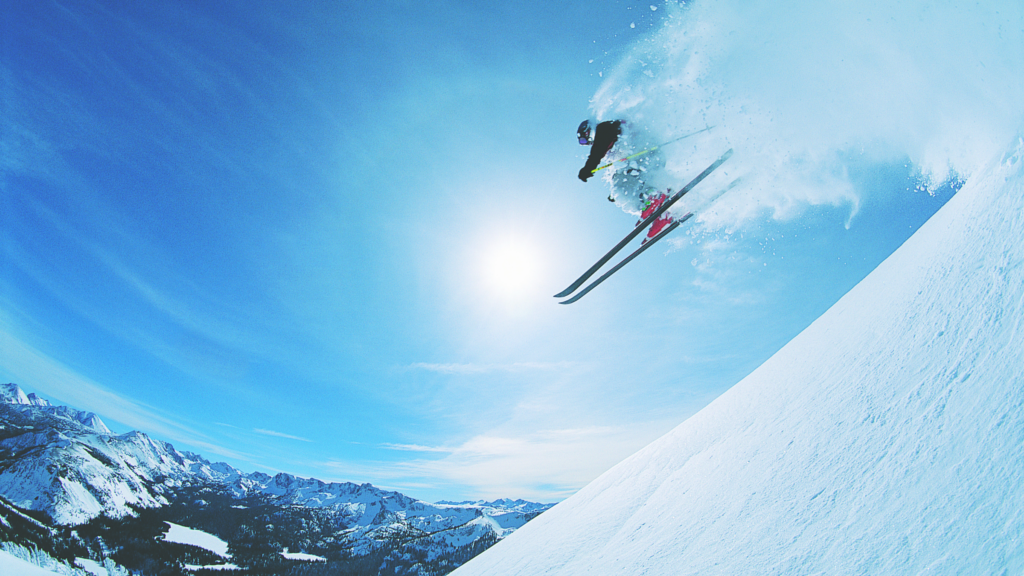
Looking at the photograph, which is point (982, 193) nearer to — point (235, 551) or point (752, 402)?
point (752, 402)

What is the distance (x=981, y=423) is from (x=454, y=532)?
19863 centimetres

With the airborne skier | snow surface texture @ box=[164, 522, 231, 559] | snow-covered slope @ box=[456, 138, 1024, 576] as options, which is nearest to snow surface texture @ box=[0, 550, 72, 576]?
snow-covered slope @ box=[456, 138, 1024, 576]

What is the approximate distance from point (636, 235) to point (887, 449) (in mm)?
5891

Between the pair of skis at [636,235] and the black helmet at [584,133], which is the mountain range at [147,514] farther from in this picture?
the black helmet at [584,133]

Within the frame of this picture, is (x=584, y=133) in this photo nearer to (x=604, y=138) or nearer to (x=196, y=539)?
(x=604, y=138)

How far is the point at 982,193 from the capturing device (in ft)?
19.0

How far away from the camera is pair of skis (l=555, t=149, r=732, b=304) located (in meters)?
7.82

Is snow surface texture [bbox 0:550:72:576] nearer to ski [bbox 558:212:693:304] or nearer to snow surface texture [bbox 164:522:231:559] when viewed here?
ski [bbox 558:212:693:304]

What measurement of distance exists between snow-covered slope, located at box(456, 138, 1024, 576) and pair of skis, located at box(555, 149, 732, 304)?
143 inches

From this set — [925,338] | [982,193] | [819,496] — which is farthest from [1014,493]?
[982,193]

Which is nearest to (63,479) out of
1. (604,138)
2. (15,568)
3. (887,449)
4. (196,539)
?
(196,539)

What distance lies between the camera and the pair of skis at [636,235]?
7.82 m

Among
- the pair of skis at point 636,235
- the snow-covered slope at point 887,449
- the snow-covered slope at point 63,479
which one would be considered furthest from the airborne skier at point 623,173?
the snow-covered slope at point 63,479

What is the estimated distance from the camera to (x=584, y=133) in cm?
789
